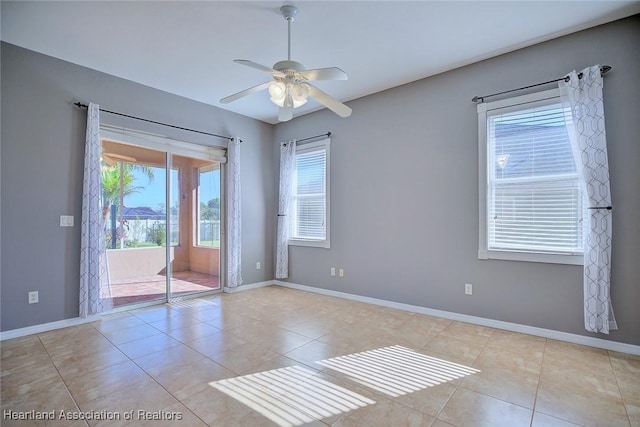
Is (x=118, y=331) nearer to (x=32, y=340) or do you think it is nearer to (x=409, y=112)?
(x=32, y=340)

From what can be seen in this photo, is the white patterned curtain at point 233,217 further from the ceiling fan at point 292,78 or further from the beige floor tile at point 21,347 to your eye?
the beige floor tile at point 21,347

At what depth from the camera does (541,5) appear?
2479mm

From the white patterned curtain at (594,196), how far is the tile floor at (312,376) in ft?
1.32

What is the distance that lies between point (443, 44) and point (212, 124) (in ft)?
11.3

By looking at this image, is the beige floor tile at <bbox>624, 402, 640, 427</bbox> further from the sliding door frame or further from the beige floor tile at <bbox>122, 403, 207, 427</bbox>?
the sliding door frame

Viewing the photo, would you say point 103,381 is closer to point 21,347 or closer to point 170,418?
point 170,418

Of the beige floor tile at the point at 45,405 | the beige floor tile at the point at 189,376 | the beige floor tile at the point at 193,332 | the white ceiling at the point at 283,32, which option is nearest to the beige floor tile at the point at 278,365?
the beige floor tile at the point at 189,376

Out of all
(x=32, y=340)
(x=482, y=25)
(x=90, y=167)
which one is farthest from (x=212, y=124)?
(x=482, y=25)

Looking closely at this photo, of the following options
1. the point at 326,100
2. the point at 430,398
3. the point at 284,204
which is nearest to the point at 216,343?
the point at 430,398

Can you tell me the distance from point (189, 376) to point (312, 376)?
94 cm

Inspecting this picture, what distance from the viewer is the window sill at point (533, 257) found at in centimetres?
282

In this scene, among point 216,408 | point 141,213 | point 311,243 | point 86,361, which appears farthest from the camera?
point 311,243

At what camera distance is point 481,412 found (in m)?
1.84

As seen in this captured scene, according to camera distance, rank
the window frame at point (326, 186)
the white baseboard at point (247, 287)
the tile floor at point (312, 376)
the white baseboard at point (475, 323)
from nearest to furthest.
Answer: the tile floor at point (312, 376)
the white baseboard at point (475, 323)
the window frame at point (326, 186)
the white baseboard at point (247, 287)
